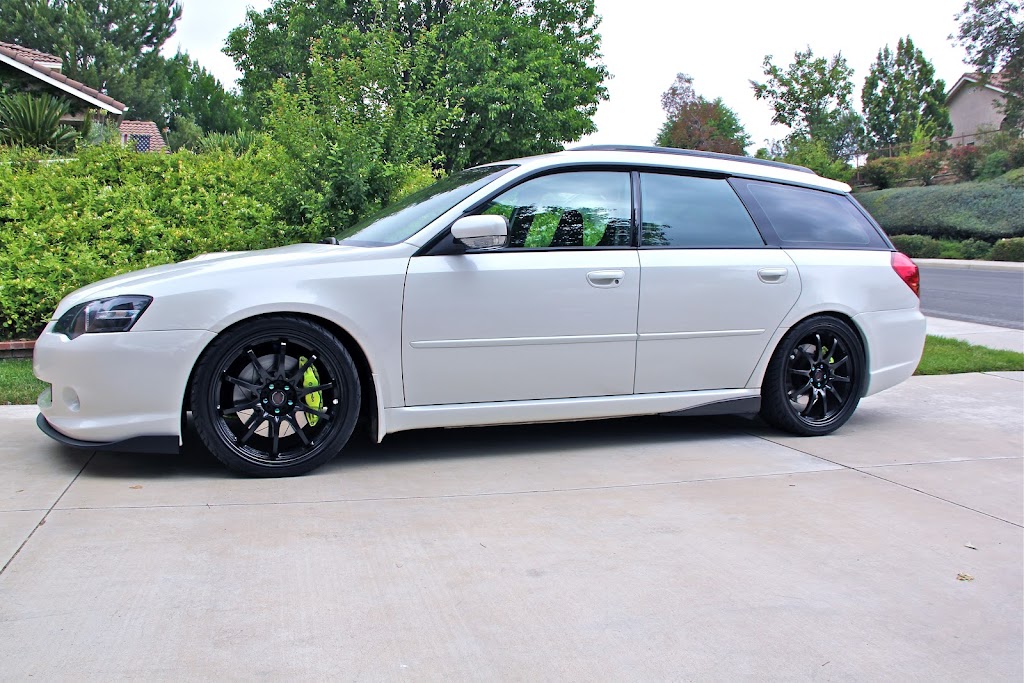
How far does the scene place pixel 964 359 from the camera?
8.67m

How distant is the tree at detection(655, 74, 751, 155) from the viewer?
51625 mm

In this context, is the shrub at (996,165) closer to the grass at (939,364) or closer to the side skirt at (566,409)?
the grass at (939,364)

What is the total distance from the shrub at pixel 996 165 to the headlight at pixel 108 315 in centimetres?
3697

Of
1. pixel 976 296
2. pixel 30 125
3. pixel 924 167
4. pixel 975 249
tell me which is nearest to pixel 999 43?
pixel 924 167

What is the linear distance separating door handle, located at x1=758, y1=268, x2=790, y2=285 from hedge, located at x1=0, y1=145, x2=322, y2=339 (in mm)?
4010

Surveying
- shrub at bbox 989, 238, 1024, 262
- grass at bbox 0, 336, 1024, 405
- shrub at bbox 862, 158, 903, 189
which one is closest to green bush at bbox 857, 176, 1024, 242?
shrub at bbox 989, 238, 1024, 262

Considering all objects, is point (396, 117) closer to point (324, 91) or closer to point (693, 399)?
point (324, 91)

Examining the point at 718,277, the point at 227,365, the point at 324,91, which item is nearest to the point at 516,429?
the point at 718,277

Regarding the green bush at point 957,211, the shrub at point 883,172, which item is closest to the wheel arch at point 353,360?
the green bush at point 957,211

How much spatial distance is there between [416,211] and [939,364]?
5.32 metres

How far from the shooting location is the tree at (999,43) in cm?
4034

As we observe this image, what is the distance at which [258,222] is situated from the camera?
8414 millimetres

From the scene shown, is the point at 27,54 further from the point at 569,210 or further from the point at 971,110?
the point at 971,110

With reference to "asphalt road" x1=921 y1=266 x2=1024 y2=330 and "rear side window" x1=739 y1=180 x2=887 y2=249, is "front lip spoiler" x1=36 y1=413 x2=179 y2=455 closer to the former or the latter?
"rear side window" x1=739 y1=180 x2=887 y2=249
